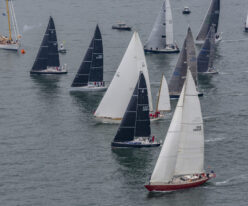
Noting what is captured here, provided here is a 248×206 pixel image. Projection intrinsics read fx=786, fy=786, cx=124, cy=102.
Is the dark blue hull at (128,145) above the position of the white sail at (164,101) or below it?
below

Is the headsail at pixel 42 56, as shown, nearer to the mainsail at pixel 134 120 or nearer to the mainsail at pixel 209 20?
A: the mainsail at pixel 209 20

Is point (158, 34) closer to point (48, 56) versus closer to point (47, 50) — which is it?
point (48, 56)

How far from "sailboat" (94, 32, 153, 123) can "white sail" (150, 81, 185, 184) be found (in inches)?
1043

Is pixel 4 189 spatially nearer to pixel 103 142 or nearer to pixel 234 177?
pixel 103 142

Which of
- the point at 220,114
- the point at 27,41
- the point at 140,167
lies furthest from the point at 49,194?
the point at 27,41

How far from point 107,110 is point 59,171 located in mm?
22941

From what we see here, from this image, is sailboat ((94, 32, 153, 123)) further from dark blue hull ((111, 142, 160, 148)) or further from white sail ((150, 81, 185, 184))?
white sail ((150, 81, 185, 184))

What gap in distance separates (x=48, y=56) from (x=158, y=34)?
3044 centimetres

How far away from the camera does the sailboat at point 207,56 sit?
16188 centimetres

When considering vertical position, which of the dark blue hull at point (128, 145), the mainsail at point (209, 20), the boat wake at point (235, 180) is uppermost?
the mainsail at point (209, 20)

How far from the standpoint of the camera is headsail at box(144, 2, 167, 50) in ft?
599

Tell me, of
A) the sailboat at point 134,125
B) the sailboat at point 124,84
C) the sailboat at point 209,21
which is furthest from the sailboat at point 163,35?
the sailboat at point 134,125

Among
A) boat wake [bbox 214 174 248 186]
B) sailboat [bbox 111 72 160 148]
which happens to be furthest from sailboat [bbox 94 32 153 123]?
boat wake [bbox 214 174 248 186]

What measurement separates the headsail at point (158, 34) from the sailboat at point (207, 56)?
21.8m
